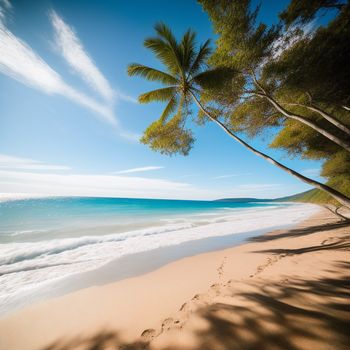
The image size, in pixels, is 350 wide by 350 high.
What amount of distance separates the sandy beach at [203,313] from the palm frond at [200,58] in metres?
8.45

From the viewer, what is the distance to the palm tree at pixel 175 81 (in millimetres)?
7117

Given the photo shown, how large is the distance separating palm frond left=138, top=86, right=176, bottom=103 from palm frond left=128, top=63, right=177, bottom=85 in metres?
0.33

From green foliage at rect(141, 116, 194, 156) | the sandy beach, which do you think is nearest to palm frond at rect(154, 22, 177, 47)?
green foliage at rect(141, 116, 194, 156)

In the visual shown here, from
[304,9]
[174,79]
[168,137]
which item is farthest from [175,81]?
[304,9]

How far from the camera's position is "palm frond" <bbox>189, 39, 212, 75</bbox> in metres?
7.42

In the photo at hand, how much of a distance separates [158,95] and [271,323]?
9031 millimetres

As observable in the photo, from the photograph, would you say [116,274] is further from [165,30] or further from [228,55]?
[165,30]

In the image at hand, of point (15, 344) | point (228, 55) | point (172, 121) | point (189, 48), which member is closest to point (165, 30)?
point (189, 48)

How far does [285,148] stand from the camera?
30.9 ft

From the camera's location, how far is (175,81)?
820 centimetres

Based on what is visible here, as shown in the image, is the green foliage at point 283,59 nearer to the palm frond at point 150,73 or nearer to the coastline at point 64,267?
the palm frond at point 150,73

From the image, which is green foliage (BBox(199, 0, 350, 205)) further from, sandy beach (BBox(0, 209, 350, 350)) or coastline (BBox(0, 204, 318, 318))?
coastline (BBox(0, 204, 318, 318))

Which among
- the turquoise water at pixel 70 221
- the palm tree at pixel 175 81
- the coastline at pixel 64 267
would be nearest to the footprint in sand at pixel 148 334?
the coastline at pixel 64 267

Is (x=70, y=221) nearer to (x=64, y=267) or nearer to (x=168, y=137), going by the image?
(x=64, y=267)
